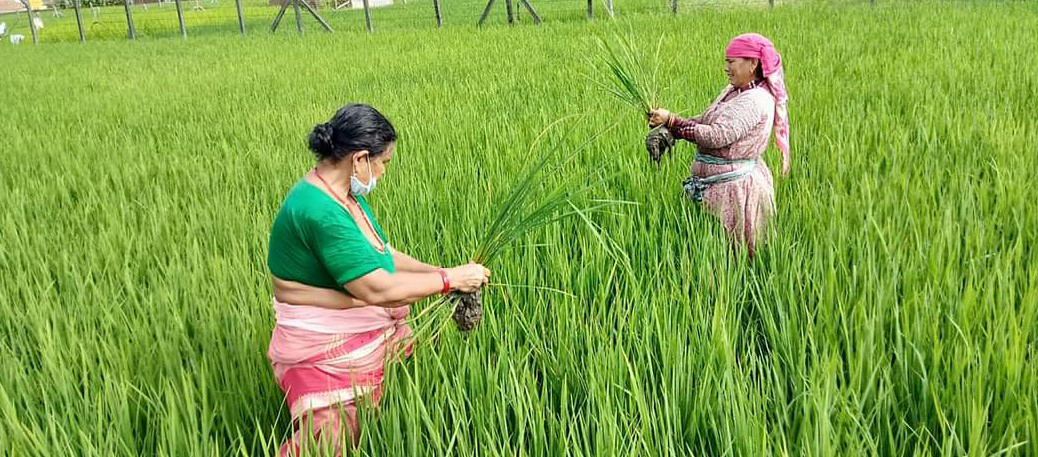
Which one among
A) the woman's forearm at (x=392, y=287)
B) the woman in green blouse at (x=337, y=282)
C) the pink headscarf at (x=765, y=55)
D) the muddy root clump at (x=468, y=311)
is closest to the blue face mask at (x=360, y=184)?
the woman in green blouse at (x=337, y=282)

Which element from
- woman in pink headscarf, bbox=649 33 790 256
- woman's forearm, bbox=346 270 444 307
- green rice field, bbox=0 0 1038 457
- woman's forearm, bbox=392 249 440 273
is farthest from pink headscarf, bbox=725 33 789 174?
woman's forearm, bbox=346 270 444 307

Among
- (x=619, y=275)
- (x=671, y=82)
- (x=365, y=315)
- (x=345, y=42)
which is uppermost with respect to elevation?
(x=345, y=42)

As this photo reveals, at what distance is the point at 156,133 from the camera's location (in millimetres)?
4742

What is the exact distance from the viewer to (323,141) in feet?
4.21

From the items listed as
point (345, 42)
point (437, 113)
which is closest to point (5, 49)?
point (345, 42)

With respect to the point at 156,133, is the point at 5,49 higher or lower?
higher

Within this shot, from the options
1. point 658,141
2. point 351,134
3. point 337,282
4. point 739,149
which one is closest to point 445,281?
point 337,282

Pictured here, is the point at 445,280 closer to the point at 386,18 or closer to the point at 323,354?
the point at 323,354

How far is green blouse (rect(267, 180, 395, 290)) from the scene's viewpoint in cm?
126

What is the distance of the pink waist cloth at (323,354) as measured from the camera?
135cm

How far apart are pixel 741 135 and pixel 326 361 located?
4.49ft

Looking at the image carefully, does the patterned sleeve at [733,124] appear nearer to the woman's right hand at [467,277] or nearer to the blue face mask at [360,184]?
the woman's right hand at [467,277]

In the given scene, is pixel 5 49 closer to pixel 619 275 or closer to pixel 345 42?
pixel 345 42

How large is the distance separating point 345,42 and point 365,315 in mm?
9560
